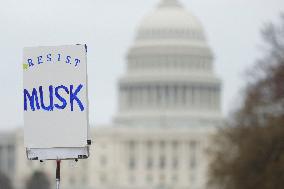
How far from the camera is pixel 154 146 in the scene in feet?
636

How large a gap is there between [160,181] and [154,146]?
5.52 metres

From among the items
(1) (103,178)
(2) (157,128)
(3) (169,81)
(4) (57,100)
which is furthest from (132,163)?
(4) (57,100)

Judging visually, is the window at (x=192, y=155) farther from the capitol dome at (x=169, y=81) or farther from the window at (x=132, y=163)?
the window at (x=132, y=163)

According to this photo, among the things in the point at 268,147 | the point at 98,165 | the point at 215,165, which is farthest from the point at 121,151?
the point at 268,147

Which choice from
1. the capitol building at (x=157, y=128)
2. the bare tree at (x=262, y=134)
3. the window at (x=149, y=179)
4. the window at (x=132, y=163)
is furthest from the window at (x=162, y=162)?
the bare tree at (x=262, y=134)

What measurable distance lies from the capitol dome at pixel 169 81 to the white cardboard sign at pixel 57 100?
182 meters

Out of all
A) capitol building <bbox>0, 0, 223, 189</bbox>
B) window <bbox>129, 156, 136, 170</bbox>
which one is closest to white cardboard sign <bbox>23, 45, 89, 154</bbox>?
capitol building <bbox>0, 0, 223, 189</bbox>

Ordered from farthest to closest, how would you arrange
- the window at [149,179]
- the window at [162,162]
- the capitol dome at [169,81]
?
the capitol dome at [169,81] → the window at [162,162] → the window at [149,179]

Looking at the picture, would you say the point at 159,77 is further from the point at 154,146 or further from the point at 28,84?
the point at 28,84

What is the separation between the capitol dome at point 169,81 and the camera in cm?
19438

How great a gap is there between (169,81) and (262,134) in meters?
141

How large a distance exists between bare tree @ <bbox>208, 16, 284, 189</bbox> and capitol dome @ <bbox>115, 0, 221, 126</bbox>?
12596cm

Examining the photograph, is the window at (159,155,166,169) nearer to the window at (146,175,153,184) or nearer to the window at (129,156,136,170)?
the window at (146,175,153,184)

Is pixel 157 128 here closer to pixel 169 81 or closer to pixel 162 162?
pixel 162 162
